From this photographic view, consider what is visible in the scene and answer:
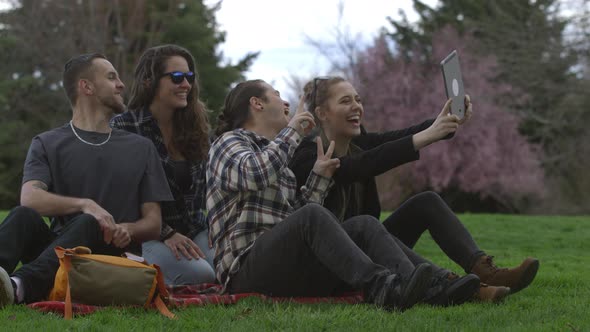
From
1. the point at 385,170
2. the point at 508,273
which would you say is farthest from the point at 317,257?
the point at 508,273

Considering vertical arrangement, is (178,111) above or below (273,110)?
above

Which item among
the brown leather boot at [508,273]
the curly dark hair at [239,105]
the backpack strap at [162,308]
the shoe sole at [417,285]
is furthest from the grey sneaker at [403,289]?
the curly dark hair at [239,105]

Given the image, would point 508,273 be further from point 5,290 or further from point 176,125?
point 5,290

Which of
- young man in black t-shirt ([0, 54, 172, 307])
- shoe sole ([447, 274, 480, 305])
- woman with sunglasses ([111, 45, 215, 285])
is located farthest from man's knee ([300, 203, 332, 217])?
woman with sunglasses ([111, 45, 215, 285])

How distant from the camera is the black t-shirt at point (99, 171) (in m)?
4.43

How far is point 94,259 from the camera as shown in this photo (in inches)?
147

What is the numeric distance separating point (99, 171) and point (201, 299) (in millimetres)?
1013

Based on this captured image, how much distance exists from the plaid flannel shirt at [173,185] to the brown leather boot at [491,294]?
6.38 feet

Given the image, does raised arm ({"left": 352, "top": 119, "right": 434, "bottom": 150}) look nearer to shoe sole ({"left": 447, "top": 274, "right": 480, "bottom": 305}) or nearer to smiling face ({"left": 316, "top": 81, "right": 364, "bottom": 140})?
smiling face ({"left": 316, "top": 81, "right": 364, "bottom": 140})

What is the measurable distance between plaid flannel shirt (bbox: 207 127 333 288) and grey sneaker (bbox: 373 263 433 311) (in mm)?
765

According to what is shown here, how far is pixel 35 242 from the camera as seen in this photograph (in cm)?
418

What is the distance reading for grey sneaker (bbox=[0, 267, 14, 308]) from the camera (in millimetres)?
3746

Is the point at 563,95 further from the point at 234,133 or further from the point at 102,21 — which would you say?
the point at 234,133

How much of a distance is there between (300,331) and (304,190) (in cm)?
123
